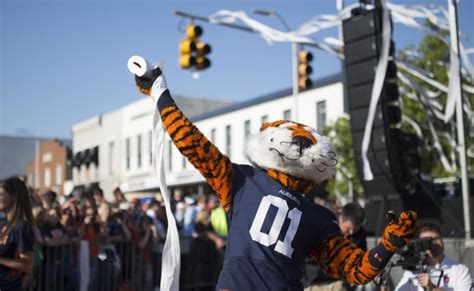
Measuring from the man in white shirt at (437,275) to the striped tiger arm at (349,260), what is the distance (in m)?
1.72

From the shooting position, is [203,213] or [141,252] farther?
[203,213]

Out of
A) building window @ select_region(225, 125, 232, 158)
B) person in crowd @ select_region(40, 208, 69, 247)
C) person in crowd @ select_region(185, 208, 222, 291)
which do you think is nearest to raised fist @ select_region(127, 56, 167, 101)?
person in crowd @ select_region(40, 208, 69, 247)

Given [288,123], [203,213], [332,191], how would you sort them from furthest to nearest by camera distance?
[332,191] < [203,213] < [288,123]

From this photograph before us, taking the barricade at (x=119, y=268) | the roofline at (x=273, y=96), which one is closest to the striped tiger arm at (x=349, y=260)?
the barricade at (x=119, y=268)

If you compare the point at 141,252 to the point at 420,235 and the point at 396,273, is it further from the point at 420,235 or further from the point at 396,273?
the point at 420,235

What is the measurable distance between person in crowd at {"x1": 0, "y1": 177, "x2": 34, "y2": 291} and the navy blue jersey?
6.57ft

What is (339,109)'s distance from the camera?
2347 centimetres

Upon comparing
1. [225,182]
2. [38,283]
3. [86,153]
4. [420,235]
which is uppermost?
[86,153]

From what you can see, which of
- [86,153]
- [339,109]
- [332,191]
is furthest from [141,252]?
[86,153]

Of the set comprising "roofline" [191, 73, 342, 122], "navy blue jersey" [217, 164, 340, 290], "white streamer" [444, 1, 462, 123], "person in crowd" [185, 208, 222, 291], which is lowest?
"person in crowd" [185, 208, 222, 291]

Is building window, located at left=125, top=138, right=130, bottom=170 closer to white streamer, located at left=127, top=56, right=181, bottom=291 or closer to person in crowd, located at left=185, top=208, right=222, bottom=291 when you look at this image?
person in crowd, located at left=185, top=208, right=222, bottom=291

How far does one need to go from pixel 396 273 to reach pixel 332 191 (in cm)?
1212

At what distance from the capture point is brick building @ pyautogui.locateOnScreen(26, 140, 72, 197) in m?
47.8

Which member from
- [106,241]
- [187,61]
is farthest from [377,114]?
A: [187,61]
